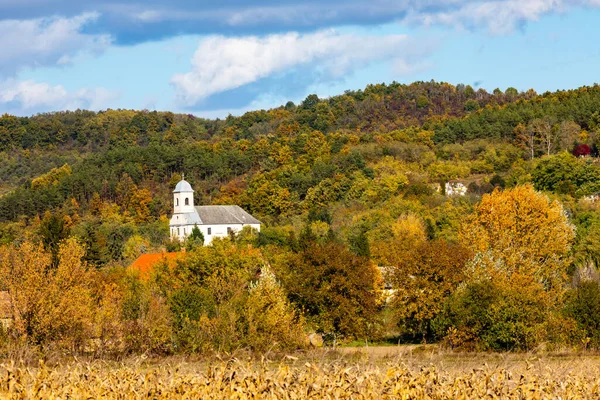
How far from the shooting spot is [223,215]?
329 ft

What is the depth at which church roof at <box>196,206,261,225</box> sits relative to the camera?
3888 inches

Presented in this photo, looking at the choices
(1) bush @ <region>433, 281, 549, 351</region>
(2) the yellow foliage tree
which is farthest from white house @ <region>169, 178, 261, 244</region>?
(1) bush @ <region>433, 281, 549, 351</region>

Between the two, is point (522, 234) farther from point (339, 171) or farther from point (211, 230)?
point (339, 171)

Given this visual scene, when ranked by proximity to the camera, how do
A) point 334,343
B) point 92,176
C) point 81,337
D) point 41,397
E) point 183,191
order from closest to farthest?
point 41,397 → point 81,337 → point 334,343 → point 183,191 → point 92,176

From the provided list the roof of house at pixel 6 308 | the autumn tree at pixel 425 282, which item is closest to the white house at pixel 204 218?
the autumn tree at pixel 425 282

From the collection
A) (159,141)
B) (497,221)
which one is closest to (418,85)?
(159,141)

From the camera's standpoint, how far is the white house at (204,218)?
95.4 meters

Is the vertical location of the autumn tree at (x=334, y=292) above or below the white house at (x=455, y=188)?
below

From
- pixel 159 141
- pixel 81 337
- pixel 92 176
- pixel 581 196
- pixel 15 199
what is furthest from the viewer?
pixel 159 141

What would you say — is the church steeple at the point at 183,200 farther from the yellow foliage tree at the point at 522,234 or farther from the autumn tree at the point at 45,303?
the autumn tree at the point at 45,303

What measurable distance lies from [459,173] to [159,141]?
81.5m

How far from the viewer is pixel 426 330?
1686 inches

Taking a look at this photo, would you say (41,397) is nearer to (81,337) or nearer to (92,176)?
(81,337)

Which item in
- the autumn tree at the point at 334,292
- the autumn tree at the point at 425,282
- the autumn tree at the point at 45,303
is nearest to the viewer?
the autumn tree at the point at 45,303
